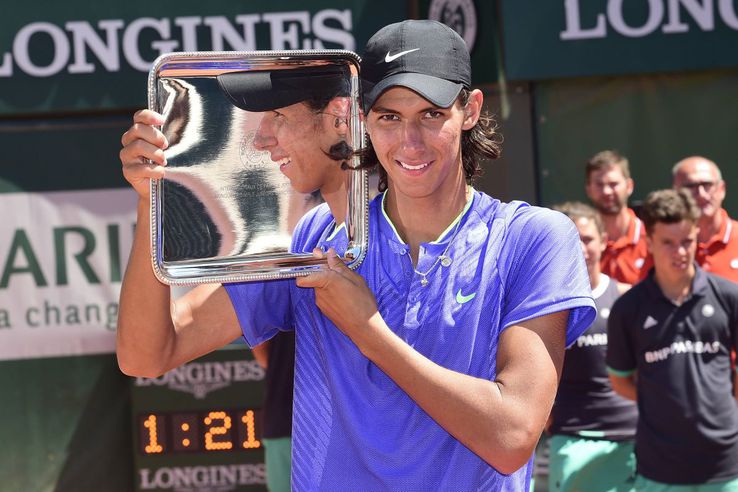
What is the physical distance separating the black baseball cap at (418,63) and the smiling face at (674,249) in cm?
274

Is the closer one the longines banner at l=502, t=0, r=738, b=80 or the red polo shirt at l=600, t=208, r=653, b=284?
the longines banner at l=502, t=0, r=738, b=80

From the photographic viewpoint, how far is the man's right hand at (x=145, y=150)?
6.23 ft

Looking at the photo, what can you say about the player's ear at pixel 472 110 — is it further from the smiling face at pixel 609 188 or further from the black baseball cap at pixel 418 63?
the smiling face at pixel 609 188

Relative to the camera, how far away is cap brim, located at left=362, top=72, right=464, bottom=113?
6.19ft

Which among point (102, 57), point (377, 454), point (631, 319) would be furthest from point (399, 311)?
point (102, 57)

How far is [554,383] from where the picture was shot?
6.18 ft

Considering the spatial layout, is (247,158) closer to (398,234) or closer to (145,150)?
(145,150)

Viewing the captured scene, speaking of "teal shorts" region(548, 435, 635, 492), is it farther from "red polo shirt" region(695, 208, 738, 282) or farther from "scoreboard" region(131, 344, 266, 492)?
"scoreboard" region(131, 344, 266, 492)

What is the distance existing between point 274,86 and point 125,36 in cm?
368

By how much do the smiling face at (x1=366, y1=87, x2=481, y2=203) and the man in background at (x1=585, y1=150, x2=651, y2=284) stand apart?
3.44 metres

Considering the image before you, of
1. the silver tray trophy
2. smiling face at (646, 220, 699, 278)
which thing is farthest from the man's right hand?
smiling face at (646, 220, 699, 278)

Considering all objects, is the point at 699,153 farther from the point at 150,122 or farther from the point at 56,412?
the point at 150,122

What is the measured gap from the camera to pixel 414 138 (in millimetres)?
1932

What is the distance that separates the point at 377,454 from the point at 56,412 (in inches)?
157
